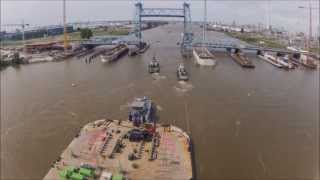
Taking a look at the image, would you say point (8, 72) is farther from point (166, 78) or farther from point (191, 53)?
point (191, 53)

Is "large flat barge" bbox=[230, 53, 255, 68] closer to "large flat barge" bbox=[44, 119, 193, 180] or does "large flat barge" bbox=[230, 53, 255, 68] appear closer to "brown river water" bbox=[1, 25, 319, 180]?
"brown river water" bbox=[1, 25, 319, 180]

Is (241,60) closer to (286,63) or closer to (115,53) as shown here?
(286,63)

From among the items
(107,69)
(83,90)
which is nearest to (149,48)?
(107,69)

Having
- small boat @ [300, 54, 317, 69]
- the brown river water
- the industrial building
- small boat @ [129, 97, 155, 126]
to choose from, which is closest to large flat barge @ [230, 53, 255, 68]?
the brown river water

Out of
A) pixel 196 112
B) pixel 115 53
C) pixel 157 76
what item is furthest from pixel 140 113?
pixel 115 53

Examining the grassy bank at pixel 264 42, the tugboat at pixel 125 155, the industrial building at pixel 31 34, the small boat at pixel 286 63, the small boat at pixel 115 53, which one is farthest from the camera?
the industrial building at pixel 31 34

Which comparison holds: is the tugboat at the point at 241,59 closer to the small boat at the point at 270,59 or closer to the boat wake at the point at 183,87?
the small boat at the point at 270,59

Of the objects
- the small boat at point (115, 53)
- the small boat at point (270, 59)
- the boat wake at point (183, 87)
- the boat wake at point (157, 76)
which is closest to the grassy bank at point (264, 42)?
the small boat at point (270, 59)
